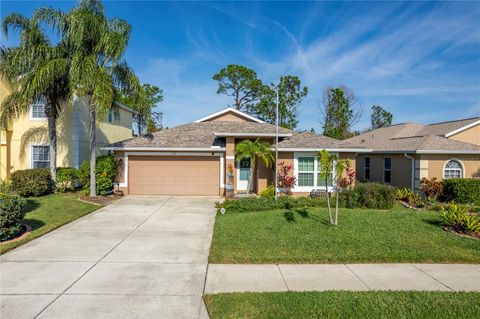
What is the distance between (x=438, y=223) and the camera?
9.92 m

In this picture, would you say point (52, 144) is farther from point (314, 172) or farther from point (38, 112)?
point (314, 172)

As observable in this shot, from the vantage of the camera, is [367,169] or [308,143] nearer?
[308,143]

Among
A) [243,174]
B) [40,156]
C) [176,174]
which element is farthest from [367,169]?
[40,156]

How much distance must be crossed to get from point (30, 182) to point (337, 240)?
14.3 metres

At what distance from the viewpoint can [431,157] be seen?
52.3 feet

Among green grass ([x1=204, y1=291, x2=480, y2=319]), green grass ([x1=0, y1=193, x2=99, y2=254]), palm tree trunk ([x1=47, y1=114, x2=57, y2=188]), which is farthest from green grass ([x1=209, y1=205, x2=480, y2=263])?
palm tree trunk ([x1=47, y1=114, x2=57, y2=188])

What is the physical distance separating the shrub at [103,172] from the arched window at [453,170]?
18297 mm

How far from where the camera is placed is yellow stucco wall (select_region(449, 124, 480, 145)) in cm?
1806

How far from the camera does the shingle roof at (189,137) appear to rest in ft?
55.0

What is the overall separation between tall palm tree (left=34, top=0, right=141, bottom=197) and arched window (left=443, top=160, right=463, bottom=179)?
17.9 meters

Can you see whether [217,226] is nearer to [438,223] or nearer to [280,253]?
[280,253]

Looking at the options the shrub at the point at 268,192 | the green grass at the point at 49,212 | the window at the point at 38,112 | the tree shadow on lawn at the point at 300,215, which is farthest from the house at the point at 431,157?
the window at the point at 38,112

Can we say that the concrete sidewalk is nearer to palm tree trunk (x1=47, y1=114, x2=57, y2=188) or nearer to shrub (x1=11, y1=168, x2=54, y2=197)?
shrub (x1=11, y1=168, x2=54, y2=197)

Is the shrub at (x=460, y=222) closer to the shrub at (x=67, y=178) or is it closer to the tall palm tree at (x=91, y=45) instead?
the tall palm tree at (x=91, y=45)
